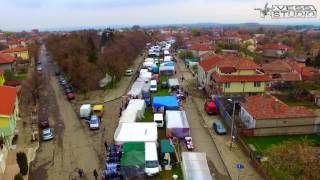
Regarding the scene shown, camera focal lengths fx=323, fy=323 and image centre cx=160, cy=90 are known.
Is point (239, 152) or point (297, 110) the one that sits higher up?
point (297, 110)

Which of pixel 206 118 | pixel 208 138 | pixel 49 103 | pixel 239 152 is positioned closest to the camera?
pixel 239 152

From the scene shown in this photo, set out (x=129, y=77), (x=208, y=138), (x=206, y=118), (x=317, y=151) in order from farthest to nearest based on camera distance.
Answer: (x=129, y=77) → (x=206, y=118) → (x=208, y=138) → (x=317, y=151)

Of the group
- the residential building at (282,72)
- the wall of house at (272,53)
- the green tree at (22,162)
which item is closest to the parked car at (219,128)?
the green tree at (22,162)

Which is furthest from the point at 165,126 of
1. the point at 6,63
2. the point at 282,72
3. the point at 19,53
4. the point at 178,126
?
the point at 19,53

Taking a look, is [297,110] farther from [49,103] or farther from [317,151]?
[49,103]

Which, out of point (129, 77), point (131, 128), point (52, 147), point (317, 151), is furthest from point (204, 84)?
point (317, 151)

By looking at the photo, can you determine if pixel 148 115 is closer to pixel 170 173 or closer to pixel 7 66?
pixel 170 173

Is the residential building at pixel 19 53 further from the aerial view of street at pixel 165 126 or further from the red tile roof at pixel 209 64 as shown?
the red tile roof at pixel 209 64
